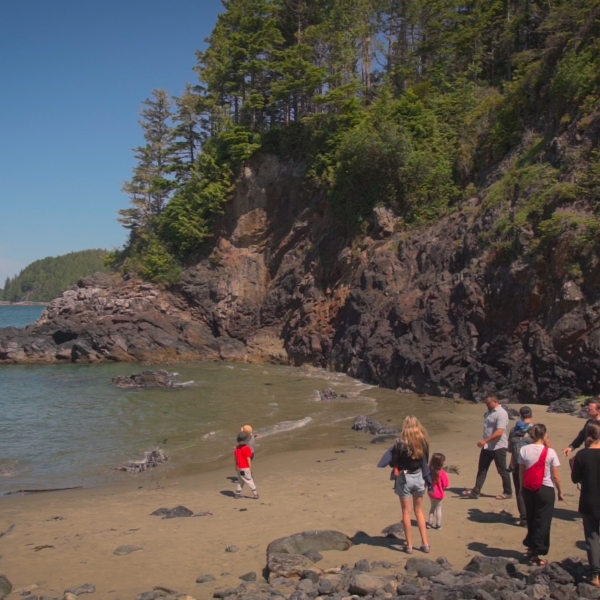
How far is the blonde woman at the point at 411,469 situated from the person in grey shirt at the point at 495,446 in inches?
78.4

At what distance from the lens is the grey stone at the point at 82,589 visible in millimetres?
6059

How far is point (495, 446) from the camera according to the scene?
839 cm

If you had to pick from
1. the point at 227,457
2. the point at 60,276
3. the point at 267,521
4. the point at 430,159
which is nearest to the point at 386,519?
the point at 267,521

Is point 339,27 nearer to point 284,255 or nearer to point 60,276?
point 284,255

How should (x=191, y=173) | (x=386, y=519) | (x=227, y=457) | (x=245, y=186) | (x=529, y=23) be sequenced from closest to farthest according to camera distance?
1. (x=386, y=519)
2. (x=227, y=457)
3. (x=529, y=23)
4. (x=245, y=186)
5. (x=191, y=173)

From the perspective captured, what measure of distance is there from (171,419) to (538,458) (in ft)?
40.0

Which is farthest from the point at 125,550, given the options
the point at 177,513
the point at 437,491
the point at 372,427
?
the point at 372,427

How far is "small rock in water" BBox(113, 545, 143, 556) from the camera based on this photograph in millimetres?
7173

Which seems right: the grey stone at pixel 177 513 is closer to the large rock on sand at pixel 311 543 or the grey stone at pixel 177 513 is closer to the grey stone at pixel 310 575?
the large rock on sand at pixel 311 543

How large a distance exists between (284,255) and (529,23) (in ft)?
55.9

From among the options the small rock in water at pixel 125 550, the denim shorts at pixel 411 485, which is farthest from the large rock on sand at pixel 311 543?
the small rock in water at pixel 125 550

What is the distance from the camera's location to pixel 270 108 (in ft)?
115

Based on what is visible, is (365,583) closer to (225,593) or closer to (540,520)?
(225,593)

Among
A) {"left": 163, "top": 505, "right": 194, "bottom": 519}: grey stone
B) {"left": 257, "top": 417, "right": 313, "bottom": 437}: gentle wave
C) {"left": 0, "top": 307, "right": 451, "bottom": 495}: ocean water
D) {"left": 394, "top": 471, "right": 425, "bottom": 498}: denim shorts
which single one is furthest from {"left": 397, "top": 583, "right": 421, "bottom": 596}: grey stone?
{"left": 257, "top": 417, "right": 313, "bottom": 437}: gentle wave
